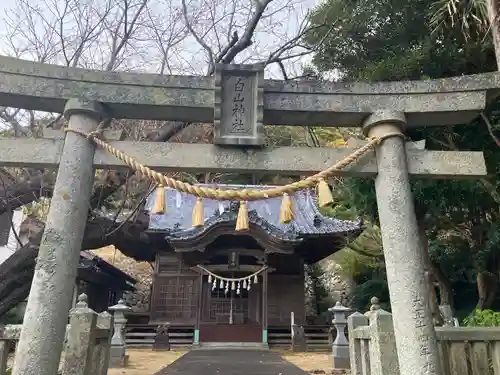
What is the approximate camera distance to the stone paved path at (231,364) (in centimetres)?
849

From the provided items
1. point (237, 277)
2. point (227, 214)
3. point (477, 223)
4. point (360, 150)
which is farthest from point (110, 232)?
point (477, 223)

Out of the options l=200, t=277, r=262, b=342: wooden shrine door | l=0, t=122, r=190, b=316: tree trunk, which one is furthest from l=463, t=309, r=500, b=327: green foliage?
l=200, t=277, r=262, b=342: wooden shrine door

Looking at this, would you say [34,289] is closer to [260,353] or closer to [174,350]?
[260,353]

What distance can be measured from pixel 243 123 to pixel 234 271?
10908 millimetres

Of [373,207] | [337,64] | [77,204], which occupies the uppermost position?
[337,64]

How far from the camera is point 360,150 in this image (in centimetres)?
410

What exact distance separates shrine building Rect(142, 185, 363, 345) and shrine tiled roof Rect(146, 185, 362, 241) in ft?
0.12

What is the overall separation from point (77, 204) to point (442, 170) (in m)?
3.39

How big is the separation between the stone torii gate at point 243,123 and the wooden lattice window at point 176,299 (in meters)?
11.5

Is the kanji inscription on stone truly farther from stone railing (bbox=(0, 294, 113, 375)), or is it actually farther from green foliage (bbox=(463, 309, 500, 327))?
green foliage (bbox=(463, 309, 500, 327))

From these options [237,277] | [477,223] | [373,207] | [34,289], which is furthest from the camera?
[237,277]

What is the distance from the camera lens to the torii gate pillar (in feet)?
11.4

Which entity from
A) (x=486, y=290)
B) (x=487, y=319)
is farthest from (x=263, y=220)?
(x=487, y=319)

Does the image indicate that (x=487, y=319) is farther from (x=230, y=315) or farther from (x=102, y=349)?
(x=230, y=315)
